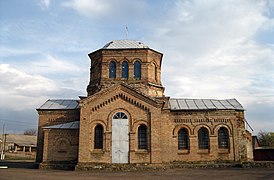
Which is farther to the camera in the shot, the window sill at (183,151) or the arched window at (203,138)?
the arched window at (203,138)

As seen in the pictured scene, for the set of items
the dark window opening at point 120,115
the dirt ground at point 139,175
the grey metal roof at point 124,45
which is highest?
the grey metal roof at point 124,45

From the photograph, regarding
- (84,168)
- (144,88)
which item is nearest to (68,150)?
(84,168)

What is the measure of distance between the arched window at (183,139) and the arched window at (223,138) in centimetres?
302

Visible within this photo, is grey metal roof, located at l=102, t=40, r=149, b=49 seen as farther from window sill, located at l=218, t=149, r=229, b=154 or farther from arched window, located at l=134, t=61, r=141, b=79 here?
window sill, located at l=218, t=149, r=229, b=154

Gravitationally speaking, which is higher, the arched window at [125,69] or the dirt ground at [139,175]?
the arched window at [125,69]

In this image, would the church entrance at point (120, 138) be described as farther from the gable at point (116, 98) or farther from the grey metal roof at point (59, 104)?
the grey metal roof at point (59, 104)

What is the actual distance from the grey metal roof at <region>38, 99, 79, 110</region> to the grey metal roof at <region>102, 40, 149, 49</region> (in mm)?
6778

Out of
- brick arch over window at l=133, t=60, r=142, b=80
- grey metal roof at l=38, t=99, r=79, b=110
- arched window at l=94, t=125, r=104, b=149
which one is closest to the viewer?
arched window at l=94, t=125, r=104, b=149

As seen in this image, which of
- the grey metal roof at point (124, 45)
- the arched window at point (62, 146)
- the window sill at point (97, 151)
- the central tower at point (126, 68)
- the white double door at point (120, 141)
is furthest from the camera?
the grey metal roof at point (124, 45)

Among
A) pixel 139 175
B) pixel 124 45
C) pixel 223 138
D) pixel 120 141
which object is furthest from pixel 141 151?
pixel 124 45

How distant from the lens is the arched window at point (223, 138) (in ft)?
81.4

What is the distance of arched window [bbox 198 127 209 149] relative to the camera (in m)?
24.8

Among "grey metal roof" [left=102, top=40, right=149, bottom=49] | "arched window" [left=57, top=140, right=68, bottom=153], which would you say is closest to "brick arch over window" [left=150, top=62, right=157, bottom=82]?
"grey metal roof" [left=102, top=40, right=149, bottom=49]

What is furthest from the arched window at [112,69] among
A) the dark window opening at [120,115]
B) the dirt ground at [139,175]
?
the dirt ground at [139,175]
